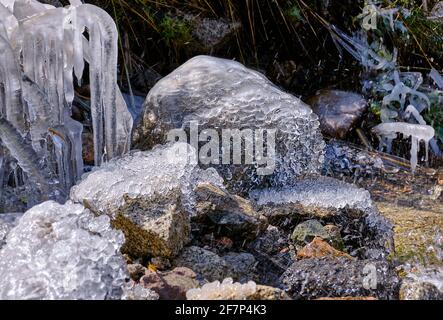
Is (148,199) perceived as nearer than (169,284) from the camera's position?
No

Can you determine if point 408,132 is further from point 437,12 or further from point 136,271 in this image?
point 136,271

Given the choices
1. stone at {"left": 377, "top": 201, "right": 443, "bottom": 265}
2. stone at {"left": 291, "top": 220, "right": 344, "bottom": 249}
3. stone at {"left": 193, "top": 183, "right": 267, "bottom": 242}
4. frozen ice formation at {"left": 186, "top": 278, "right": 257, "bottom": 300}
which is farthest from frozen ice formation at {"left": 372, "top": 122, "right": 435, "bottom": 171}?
frozen ice formation at {"left": 186, "top": 278, "right": 257, "bottom": 300}

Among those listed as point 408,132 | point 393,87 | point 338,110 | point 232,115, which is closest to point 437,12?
point 393,87

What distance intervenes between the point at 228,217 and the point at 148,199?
13.3 inches

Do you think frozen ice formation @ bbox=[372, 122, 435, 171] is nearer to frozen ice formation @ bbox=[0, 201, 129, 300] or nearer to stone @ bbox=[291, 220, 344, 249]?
stone @ bbox=[291, 220, 344, 249]

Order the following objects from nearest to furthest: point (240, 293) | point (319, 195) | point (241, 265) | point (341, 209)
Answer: point (240, 293) < point (241, 265) < point (341, 209) < point (319, 195)

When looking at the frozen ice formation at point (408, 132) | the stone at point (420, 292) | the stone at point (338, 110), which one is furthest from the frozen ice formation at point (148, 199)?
the frozen ice formation at point (408, 132)

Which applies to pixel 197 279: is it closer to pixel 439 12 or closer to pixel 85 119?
pixel 85 119

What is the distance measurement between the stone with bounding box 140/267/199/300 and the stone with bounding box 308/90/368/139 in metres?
2.52

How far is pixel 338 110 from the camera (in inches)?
173

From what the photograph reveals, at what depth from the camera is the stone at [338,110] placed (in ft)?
14.2

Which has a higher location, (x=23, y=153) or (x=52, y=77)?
(x=52, y=77)

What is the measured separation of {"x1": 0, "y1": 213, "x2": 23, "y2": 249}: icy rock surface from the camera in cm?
216
